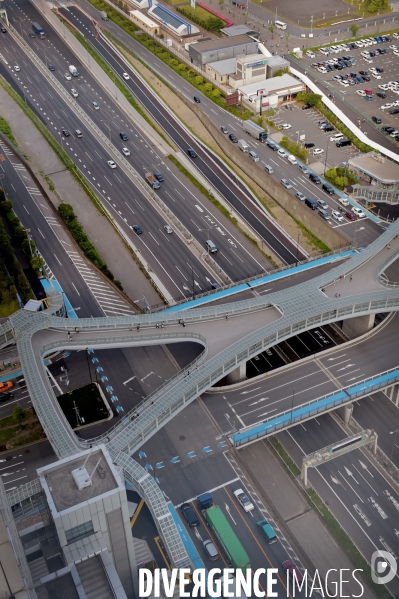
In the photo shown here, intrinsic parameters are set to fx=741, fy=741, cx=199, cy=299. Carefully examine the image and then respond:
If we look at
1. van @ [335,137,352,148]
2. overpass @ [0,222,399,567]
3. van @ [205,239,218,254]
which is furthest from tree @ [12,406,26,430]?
van @ [335,137,352,148]

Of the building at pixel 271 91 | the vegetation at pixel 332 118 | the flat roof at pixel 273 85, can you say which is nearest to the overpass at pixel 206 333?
the vegetation at pixel 332 118

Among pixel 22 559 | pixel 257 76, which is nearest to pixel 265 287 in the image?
pixel 22 559

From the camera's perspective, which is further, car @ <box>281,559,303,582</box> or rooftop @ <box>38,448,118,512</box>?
car @ <box>281,559,303,582</box>

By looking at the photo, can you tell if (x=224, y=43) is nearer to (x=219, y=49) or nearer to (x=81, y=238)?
(x=219, y=49)

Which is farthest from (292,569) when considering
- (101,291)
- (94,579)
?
(101,291)

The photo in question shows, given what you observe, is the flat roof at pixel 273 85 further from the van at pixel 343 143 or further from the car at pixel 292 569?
the car at pixel 292 569

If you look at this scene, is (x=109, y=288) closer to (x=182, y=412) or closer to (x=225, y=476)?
(x=182, y=412)

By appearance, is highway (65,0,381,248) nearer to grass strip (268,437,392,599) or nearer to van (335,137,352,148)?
van (335,137,352,148)
